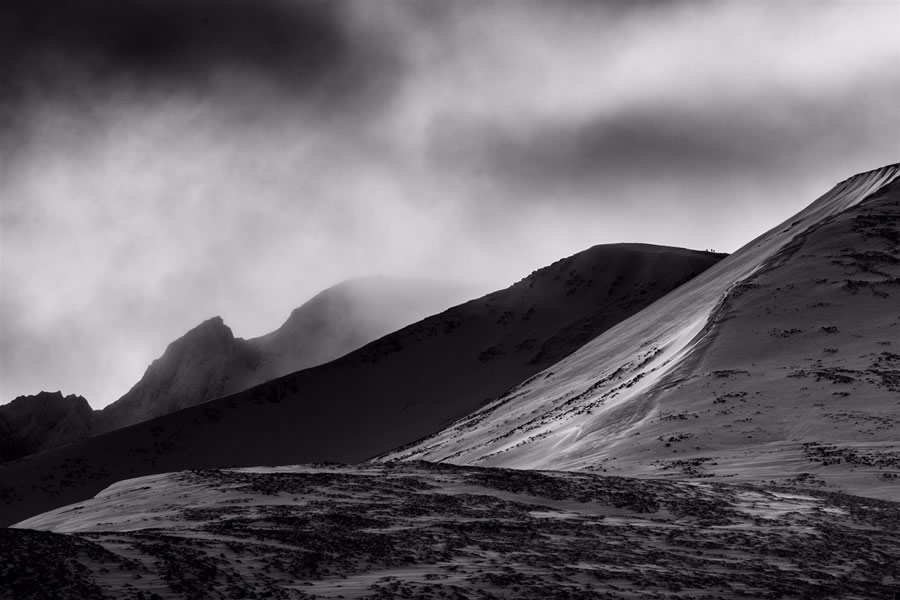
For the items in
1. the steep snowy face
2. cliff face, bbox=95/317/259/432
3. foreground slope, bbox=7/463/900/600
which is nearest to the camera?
foreground slope, bbox=7/463/900/600

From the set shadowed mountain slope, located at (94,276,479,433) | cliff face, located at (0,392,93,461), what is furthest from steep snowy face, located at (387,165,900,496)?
shadowed mountain slope, located at (94,276,479,433)

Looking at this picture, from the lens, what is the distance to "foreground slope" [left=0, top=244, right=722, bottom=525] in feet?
237

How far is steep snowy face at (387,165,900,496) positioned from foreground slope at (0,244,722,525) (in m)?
26.9

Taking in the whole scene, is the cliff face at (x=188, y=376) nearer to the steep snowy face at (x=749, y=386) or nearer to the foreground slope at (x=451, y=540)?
the steep snowy face at (x=749, y=386)

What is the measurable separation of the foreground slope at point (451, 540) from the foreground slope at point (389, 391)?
159ft

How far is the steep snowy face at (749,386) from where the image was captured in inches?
973

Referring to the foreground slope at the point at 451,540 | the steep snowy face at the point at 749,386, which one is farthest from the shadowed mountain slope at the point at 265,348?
the foreground slope at the point at 451,540

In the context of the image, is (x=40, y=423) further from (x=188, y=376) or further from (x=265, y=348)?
(x=265, y=348)

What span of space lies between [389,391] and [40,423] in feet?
181

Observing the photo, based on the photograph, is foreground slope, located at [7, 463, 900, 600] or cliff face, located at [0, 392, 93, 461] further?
cliff face, located at [0, 392, 93, 461]

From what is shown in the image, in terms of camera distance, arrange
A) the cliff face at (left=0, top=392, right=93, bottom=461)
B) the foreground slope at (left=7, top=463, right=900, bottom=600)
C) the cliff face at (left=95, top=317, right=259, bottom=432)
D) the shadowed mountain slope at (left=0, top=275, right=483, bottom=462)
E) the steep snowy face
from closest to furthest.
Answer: the foreground slope at (left=7, top=463, right=900, bottom=600) → the steep snowy face → the cliff face at (left=0, top=392, right=93, bottom=461) → the shadowed mountain slope at (left=0, top=275, right=483, bottom=462) → the cliff face at (left=95, top=317, right=259, bottom=432)

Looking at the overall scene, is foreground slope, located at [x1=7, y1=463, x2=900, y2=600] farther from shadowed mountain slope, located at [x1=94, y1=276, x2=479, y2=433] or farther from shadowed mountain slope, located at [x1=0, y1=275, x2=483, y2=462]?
shadowed mountain slope, located at [x1=94, y1=276, x2=479, y2=433]

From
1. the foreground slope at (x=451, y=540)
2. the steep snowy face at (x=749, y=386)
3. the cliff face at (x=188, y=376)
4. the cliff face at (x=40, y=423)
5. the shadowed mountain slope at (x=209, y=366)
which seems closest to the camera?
the foreground slope at (x=451, y=540)

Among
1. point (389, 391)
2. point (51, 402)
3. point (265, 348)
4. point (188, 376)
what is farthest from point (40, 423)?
point (389, 391)
